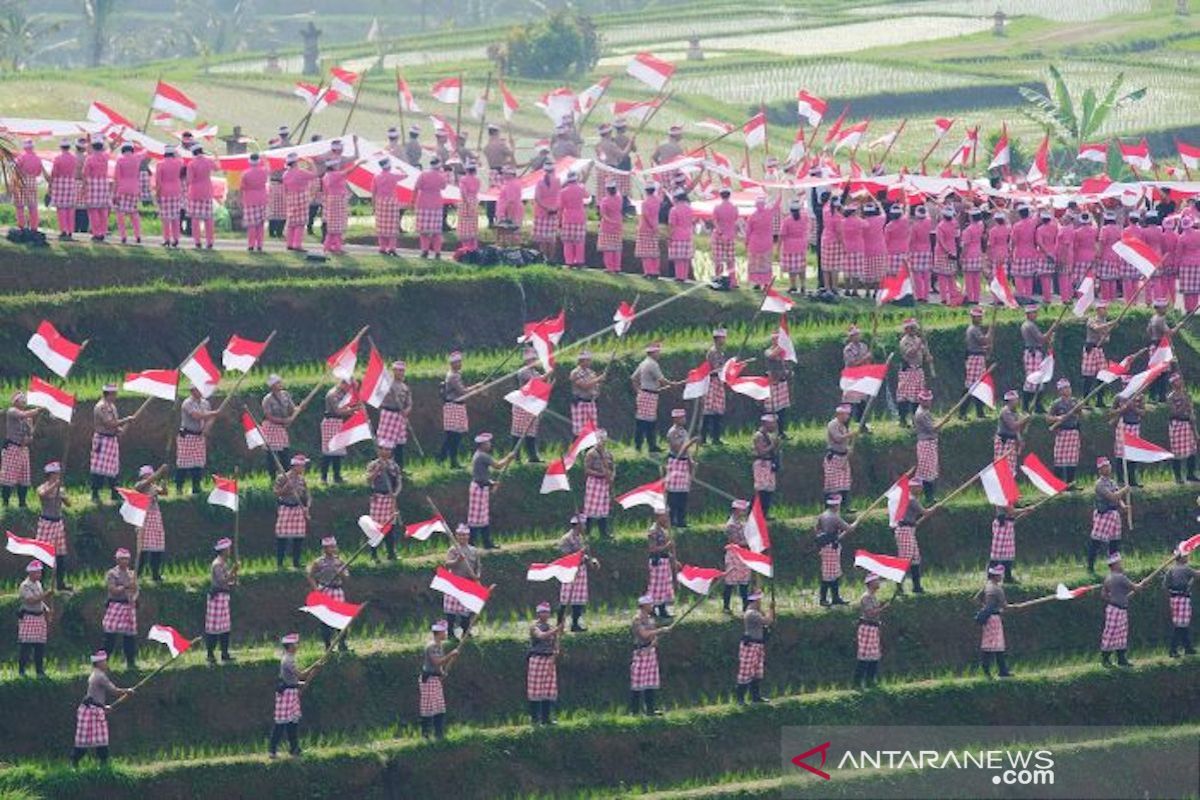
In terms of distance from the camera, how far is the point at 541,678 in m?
49.7

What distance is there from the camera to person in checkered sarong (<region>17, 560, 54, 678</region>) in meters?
49.0

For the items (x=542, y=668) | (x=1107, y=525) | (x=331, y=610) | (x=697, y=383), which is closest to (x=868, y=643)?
(x=542, y=668)

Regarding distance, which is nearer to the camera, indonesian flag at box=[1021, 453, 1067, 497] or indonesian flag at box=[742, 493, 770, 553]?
indonesian flag at box=[742, 493, 770, 553]

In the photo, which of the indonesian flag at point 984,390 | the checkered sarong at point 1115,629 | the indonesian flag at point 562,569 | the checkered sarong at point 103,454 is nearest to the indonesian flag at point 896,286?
the indonesian flag at point 984,390

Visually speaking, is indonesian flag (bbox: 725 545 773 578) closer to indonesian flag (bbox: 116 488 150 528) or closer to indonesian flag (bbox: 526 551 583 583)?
indonesian flag (bbox: 526 551 583 583)

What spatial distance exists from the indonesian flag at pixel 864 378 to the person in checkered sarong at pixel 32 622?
45.5 ft

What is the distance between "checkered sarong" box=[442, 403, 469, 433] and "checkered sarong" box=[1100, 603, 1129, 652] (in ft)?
35.5

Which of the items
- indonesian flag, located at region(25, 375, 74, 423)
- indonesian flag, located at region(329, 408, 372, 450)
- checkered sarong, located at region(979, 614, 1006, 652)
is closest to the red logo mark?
checkered sarong, located at region(979, 614, 1006, 652)

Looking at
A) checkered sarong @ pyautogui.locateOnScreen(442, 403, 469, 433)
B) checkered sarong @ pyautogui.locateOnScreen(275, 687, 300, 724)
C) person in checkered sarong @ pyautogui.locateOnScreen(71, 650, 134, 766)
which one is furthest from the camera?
checkered sarong @ pyautogui.locateOnScreen(442, 403, 469, 433)

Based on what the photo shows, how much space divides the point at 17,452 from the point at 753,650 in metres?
11.9

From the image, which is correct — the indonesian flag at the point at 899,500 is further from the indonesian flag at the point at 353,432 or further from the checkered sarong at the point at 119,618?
the checkered sarong at the point at 119,618

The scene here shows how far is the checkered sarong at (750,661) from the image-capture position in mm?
50500

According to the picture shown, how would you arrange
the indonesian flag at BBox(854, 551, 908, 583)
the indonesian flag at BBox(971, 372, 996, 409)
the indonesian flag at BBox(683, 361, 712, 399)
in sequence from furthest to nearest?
the indonesian flag at BBox(971, 372, 996, 409) → the indonesian flag at BBox(683, 361, 712, 399) → the indonesian flag at BBox(854, 551, 908, 583)

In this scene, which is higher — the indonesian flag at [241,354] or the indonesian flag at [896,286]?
the indonesian flag at [241,354]
